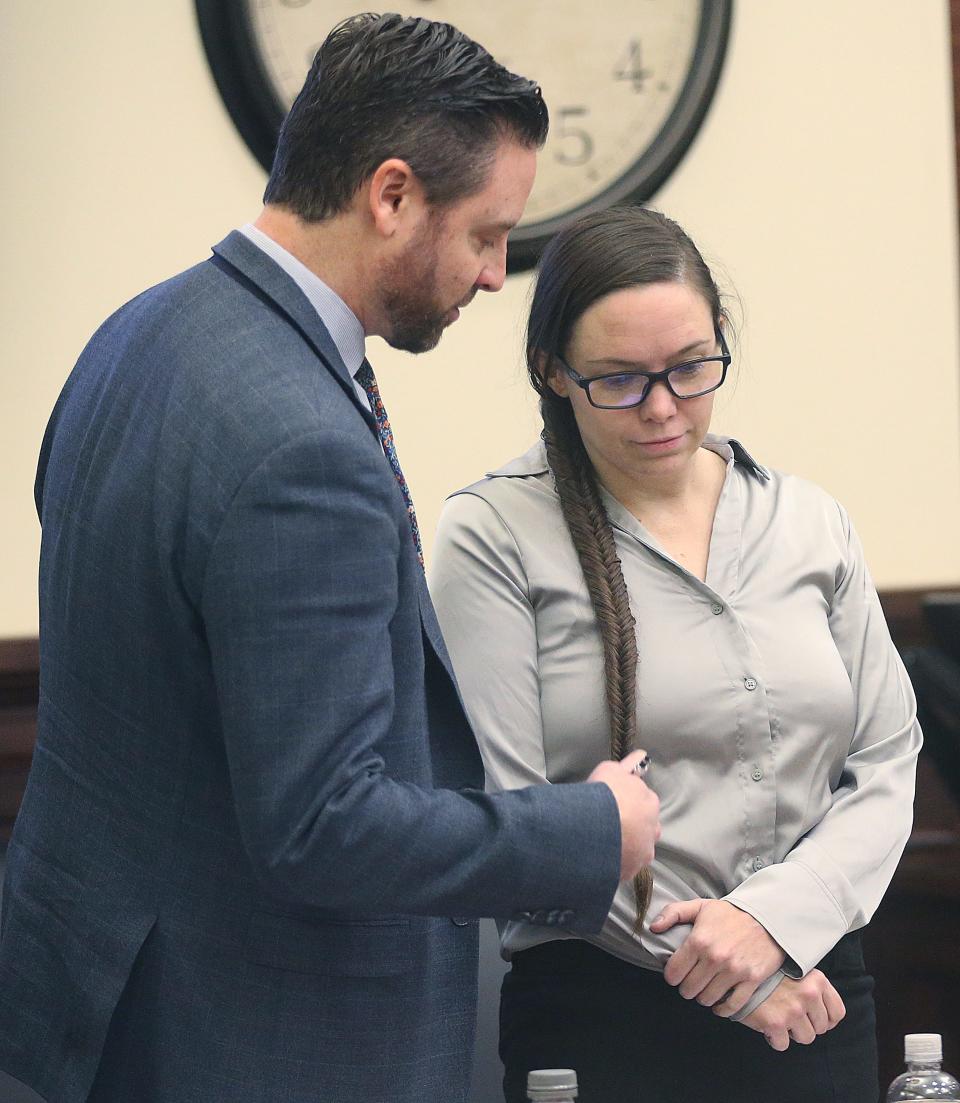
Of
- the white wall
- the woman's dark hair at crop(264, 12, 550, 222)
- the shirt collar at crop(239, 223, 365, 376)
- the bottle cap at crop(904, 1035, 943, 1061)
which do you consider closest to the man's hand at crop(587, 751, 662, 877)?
the bottle cap at crop(904, 1035, 943, 1061)

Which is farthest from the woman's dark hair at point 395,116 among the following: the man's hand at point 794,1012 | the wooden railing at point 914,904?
the wooden railing at point 914,904

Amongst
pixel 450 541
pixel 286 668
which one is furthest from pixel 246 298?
pixel 450 541

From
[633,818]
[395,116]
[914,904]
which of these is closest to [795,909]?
[633,818]

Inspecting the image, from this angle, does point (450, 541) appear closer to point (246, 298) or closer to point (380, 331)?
point (380, 331)

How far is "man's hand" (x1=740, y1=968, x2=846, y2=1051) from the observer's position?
4.73 feet

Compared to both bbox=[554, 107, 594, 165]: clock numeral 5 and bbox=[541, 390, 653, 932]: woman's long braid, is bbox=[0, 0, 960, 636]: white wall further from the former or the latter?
bbox=[541, 390, 653, 932]: woman's long braid

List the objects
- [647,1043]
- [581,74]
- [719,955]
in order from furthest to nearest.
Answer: [581,74] < [647,1043] < [719,955]

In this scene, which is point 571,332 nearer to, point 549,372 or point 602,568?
point 549,372

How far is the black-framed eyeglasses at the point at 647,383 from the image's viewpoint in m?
1.52

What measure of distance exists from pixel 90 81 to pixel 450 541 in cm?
131

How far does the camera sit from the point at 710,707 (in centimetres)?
150

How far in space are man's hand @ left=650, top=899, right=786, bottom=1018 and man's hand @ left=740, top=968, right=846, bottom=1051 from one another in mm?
24

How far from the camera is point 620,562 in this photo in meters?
1.56

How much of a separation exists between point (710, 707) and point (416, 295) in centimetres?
55
